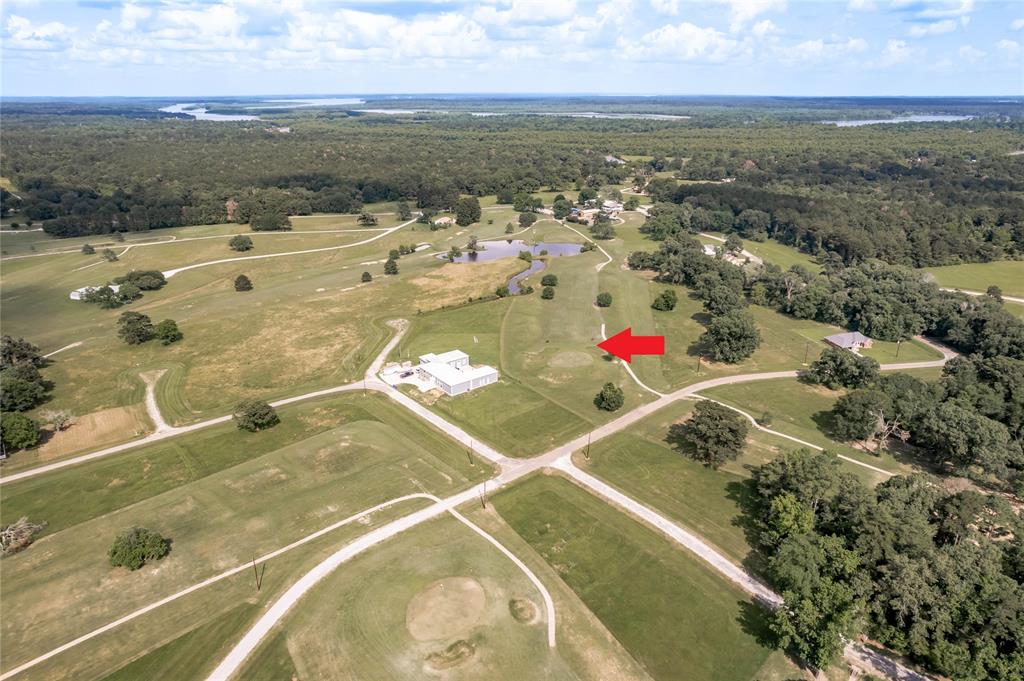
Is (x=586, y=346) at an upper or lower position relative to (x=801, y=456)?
lower

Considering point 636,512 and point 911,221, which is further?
point 911,221

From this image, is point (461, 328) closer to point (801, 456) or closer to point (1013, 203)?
point (801, 456)

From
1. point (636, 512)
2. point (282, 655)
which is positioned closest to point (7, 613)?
point (282, 655)

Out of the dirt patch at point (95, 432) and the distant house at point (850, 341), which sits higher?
the distant house at point (850, 341)

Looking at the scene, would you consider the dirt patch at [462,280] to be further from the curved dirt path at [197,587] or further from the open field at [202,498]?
the curved dirt path at [197,587]

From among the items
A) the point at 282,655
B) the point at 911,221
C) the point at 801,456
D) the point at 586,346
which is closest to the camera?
the point at 282,655

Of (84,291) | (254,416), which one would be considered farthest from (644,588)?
(84,291)

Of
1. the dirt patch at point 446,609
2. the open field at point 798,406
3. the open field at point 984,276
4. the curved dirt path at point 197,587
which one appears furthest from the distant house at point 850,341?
the dirt patch at point 446,609
